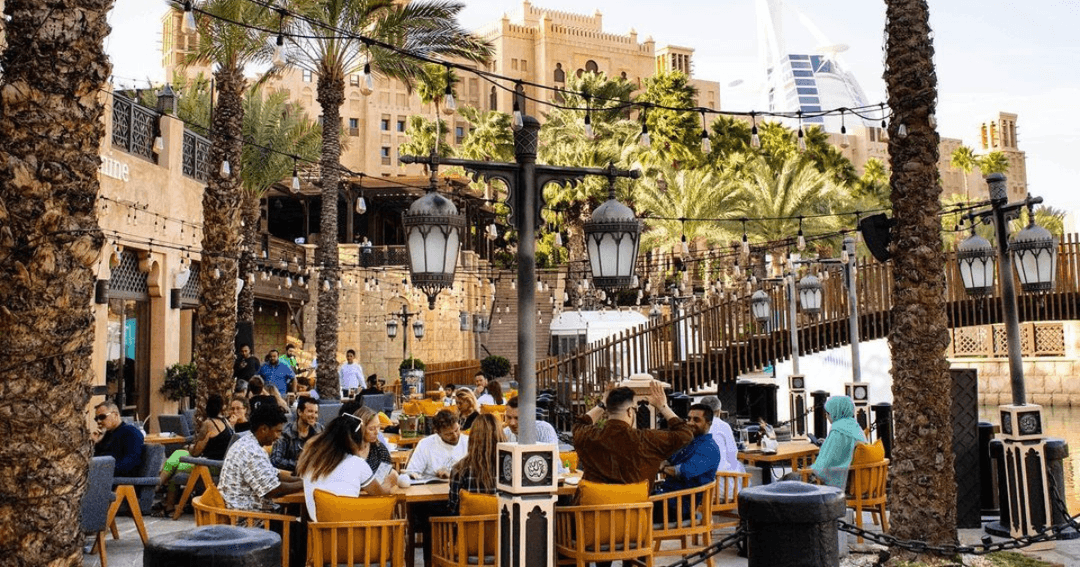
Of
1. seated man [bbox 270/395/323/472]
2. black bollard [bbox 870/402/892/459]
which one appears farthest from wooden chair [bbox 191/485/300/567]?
black bollard [bbox 870/402/892/459]

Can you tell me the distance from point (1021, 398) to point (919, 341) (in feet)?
7.44

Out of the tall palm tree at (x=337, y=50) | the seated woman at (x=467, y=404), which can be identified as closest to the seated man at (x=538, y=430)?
the seated woman at (x=467, y=404)

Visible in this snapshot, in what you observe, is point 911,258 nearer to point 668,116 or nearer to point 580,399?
point 580,399

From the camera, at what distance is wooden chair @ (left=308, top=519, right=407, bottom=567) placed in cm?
558

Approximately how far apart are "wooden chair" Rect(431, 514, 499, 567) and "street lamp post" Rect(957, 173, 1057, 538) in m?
5.62

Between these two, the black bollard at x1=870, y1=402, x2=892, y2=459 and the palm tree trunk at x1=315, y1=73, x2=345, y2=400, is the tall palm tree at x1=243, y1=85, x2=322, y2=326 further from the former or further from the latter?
the black bollard at x1=870, y1=402, x2=892, y2=459

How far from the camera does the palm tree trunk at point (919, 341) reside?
812 centimetres

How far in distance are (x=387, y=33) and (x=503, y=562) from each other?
16.6 m

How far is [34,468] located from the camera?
4715 mm

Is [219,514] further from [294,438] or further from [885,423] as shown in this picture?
[885,423]

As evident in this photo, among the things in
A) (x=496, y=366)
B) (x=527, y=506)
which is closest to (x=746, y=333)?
(x=527, y=506)

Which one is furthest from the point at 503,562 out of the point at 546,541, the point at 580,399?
the point at 580,399

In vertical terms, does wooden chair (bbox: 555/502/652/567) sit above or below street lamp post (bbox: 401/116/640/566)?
below

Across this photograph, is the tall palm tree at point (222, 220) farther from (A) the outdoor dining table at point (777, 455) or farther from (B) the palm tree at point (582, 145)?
(B) the palm tree at point (582, 145)
